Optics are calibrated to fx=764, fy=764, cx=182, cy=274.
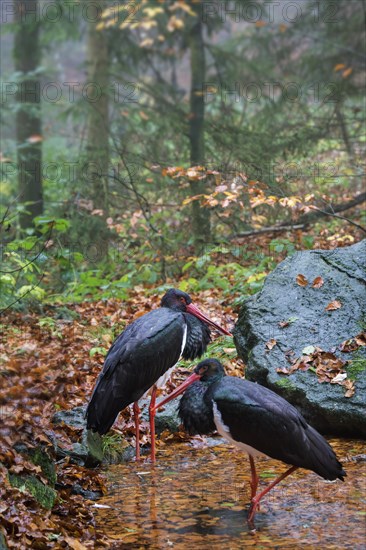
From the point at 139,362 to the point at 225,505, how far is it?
4.75 feet

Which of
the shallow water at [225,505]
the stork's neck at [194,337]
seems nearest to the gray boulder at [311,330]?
the shallow water at [225,505]

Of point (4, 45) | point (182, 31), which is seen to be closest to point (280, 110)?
point (182, 31)

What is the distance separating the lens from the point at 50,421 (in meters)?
5.79

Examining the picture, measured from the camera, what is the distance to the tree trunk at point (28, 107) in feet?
49.8

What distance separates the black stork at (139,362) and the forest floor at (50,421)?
→ 0.32 metres

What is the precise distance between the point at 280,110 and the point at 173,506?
11.0 meters

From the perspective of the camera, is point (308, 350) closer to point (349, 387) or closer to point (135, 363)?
point (349, 387)

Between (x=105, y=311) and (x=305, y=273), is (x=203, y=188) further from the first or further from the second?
(x=305, y=273)

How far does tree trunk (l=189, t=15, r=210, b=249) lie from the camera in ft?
41.1

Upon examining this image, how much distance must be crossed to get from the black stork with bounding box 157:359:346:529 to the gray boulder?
4.66ft

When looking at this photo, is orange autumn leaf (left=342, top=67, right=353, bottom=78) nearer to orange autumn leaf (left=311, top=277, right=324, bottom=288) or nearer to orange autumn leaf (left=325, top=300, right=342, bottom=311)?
orange autumn leaf (left=311, top=277, right=324, bottom=288)

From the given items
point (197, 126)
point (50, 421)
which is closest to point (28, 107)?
point (197, 126)

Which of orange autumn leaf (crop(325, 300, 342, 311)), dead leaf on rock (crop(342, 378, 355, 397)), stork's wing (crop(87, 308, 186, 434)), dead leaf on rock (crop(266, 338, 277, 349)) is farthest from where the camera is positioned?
orange autumn leaf (crop(325, 300, 342, 311))

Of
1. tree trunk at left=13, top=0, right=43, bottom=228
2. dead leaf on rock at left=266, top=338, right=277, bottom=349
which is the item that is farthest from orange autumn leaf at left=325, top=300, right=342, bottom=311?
tree trunk at left=13, top=0, right=43, bottom=228
